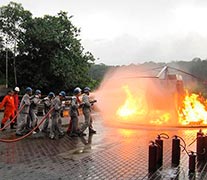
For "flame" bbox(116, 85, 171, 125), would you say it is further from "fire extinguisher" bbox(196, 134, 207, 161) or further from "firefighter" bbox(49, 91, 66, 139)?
"fire extinguisher" bbox(196, 134, 207, 161)

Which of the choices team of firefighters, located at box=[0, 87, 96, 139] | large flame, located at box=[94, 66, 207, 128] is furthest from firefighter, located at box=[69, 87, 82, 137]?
large flame, located at box=[94, 66, 207, 128]

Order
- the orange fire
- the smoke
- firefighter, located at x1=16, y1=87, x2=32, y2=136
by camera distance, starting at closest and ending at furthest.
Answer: firefighter, located at x1=16, y1=87, x2=32, y2=136 → the orange fire → the smoke

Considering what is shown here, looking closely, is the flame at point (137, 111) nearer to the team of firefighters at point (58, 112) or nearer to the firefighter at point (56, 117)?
the team of firefighters at point (58, 112)

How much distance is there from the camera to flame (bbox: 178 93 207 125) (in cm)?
1770

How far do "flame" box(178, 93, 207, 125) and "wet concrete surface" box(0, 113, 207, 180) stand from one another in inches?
142

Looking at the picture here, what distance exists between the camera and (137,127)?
53.5ft

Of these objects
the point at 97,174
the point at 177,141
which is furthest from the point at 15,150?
the point at 177,141

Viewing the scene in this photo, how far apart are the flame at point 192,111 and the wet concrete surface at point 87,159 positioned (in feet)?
11.9

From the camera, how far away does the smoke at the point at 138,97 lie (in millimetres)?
18642

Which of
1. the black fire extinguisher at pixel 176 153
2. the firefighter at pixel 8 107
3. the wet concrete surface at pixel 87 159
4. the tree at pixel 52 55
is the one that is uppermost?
the tree at pixel 52 55

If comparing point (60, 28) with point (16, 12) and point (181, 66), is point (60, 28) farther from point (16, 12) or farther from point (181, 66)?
point (181, 66)

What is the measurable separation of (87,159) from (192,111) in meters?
10.2

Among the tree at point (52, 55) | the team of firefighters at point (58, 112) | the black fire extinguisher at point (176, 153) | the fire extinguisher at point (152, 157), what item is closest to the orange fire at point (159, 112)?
the team of firefighters at point (58, 112)

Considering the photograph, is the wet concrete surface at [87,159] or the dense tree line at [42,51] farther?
the dense tree line at [42,51]
